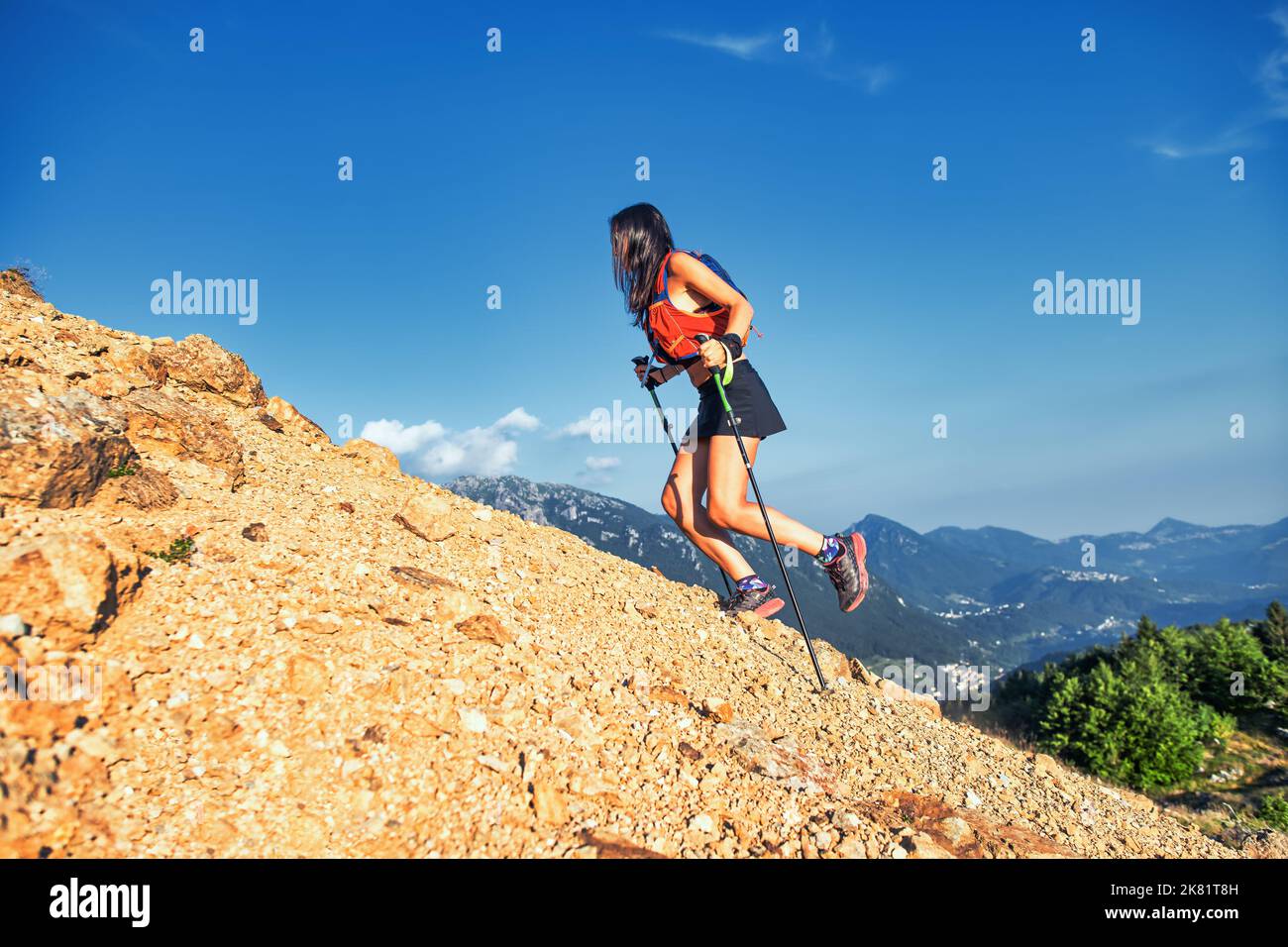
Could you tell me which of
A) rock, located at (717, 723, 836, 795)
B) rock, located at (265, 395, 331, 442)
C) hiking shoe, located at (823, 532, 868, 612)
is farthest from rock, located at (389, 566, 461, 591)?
rock, located at (265, 395, 331, 442)

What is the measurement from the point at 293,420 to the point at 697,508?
6975 mm

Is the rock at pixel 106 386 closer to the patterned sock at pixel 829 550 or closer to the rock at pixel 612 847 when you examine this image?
the rock at pixel 612 847

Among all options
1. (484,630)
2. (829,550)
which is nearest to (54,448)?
(484,630)

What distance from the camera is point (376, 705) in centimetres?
371

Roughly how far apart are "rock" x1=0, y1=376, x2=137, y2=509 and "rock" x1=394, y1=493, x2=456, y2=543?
2387 millimetres

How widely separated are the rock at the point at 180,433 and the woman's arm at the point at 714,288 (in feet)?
16.8

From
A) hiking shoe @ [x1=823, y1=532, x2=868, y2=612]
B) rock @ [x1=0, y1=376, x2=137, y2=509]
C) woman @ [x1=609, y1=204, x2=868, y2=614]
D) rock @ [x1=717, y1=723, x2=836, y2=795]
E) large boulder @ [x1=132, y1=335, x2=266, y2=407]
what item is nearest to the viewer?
rock @ [x1=717, y1=723, x2=836, y2=795]

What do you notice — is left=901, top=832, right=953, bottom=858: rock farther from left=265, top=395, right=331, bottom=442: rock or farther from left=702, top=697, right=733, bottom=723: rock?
left=265, top=395, right=331, bottom=442: rock

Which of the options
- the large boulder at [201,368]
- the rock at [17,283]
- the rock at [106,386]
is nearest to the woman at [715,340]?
the rock at [106,386]

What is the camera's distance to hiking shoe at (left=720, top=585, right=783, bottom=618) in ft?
23.5

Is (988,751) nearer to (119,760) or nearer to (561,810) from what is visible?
(561,810)

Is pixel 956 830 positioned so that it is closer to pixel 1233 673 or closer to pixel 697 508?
pixel 697 508

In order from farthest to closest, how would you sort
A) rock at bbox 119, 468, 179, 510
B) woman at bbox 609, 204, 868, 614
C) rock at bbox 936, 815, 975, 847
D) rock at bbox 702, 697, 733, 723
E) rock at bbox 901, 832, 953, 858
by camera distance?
woman at bbox 609, 204, 868, 614 → rock at bbox 119, 468, 179, 510 → rock at bbox 702, 697, 733, 723 → rock at bbox 936, 815, 975, 847 → rock at bbox 901, 832, 953, 858

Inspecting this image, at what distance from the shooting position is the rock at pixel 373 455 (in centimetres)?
920
